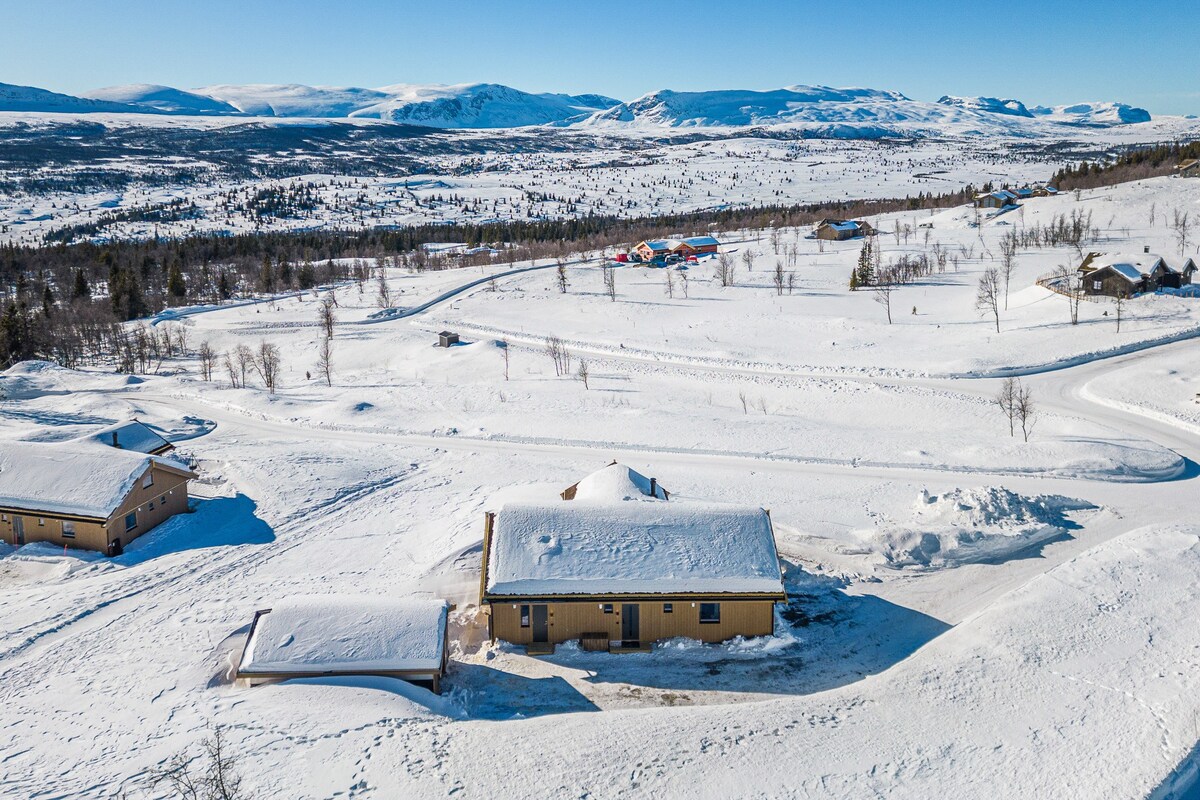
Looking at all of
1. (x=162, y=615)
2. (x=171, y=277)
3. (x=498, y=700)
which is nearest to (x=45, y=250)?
(x=171, y=277)

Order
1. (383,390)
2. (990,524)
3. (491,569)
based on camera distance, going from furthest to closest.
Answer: (383,390) → (990,524) → (491,569)

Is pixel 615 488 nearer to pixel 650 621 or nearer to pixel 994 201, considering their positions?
pixel 650 621

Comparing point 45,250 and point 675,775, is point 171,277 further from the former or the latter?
point 675,775

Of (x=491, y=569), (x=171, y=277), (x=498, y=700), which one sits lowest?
(x=498, y=700)

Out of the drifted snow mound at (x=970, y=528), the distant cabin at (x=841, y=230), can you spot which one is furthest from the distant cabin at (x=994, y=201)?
the drifted snow mound at (x=970, y=528)

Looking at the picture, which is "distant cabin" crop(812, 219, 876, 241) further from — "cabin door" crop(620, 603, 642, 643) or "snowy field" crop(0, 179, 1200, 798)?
"cabin door" crop(620, 603, 642, 643)

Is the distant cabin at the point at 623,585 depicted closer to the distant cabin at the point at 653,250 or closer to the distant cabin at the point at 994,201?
the distant cabin at the point at 653,250
